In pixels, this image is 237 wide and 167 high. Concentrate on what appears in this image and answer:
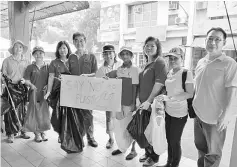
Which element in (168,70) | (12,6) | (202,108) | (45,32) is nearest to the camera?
(202,108)

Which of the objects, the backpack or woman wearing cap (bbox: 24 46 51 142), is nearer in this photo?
the backpack

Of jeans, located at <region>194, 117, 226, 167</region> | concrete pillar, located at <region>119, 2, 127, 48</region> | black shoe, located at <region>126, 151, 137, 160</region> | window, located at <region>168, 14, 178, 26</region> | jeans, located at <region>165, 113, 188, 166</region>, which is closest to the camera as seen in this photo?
jeans, located at <region>194, 117, 226, 167</region>

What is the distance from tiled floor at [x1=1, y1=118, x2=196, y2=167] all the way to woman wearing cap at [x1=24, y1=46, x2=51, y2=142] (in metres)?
0.29

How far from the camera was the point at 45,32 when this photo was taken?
11.8 meters

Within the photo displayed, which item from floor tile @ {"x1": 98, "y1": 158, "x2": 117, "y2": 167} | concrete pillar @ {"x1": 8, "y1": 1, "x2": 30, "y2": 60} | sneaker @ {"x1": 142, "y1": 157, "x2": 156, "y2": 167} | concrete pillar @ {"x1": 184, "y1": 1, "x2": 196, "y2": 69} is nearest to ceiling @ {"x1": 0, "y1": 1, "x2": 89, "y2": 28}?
concrete pillar @ {"x1": 8, "y1": 1, "x2": 30, "y2": 60}

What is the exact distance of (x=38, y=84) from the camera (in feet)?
9.88

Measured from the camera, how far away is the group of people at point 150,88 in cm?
178

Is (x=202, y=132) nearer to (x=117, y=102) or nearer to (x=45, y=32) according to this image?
(x=117, y=102)

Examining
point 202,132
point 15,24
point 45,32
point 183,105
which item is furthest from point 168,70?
point 45,32

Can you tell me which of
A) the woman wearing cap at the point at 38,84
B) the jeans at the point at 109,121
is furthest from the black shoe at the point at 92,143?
the woman wearing cap at the point at 38,84

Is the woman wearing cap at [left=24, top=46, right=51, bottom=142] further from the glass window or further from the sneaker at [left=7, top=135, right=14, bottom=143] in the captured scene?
the glass window

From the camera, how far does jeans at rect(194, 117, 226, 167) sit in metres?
1.83

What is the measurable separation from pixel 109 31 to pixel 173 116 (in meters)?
9.12

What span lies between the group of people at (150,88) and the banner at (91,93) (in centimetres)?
10
